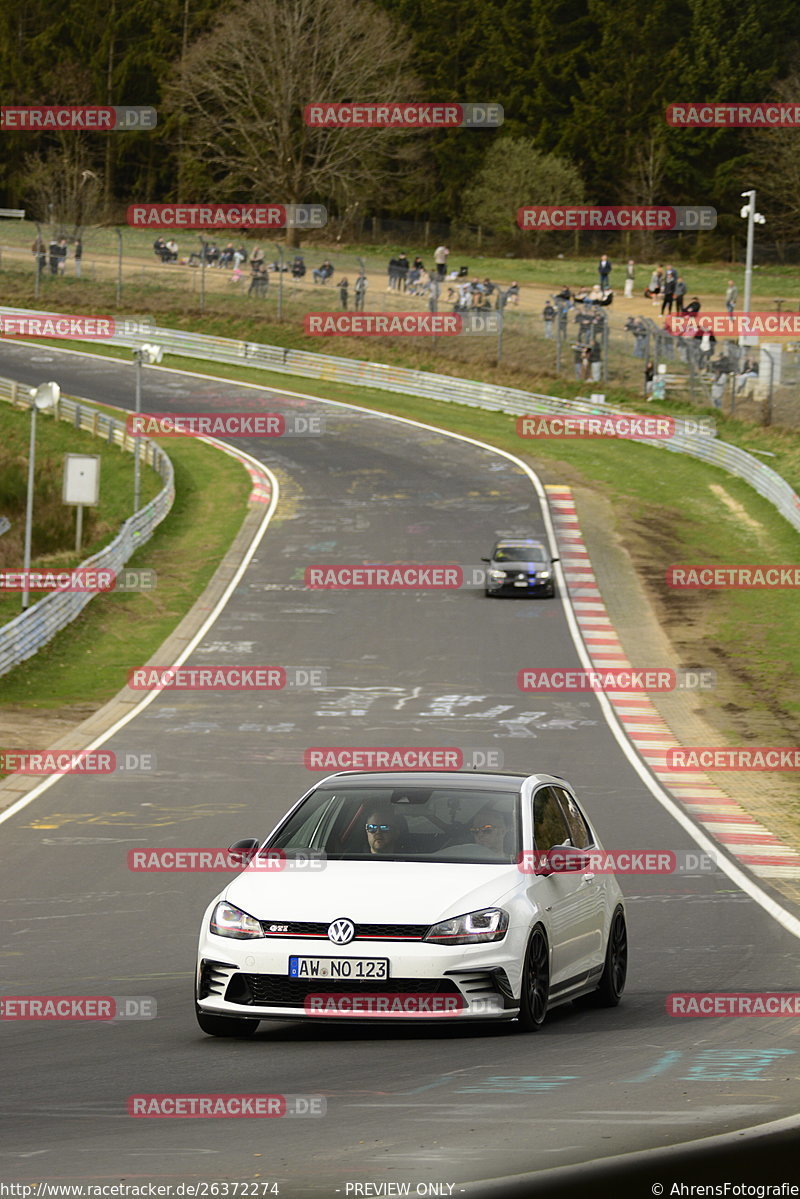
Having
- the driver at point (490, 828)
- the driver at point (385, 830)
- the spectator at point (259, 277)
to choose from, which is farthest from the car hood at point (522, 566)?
the spectator at point (259, 277)

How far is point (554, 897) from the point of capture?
9570 mm

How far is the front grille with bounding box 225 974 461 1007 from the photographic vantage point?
28.6 feet

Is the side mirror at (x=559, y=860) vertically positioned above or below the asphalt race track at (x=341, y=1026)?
above

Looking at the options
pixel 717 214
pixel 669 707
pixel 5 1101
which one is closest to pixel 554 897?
pixel 5 1101

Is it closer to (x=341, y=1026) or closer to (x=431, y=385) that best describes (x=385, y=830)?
(x=341, y=1026)

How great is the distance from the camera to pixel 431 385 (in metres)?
69.4

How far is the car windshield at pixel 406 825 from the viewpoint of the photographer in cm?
965

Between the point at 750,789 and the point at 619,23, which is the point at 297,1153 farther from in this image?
the point at 619,23

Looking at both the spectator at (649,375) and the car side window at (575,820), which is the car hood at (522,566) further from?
the car side window at (575,820)

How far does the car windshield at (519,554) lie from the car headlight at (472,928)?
3112cm

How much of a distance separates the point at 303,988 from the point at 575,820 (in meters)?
2.63

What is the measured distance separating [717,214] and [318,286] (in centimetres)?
3860

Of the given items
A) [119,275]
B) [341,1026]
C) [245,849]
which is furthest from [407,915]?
[119,275]

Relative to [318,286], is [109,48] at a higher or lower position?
higher
